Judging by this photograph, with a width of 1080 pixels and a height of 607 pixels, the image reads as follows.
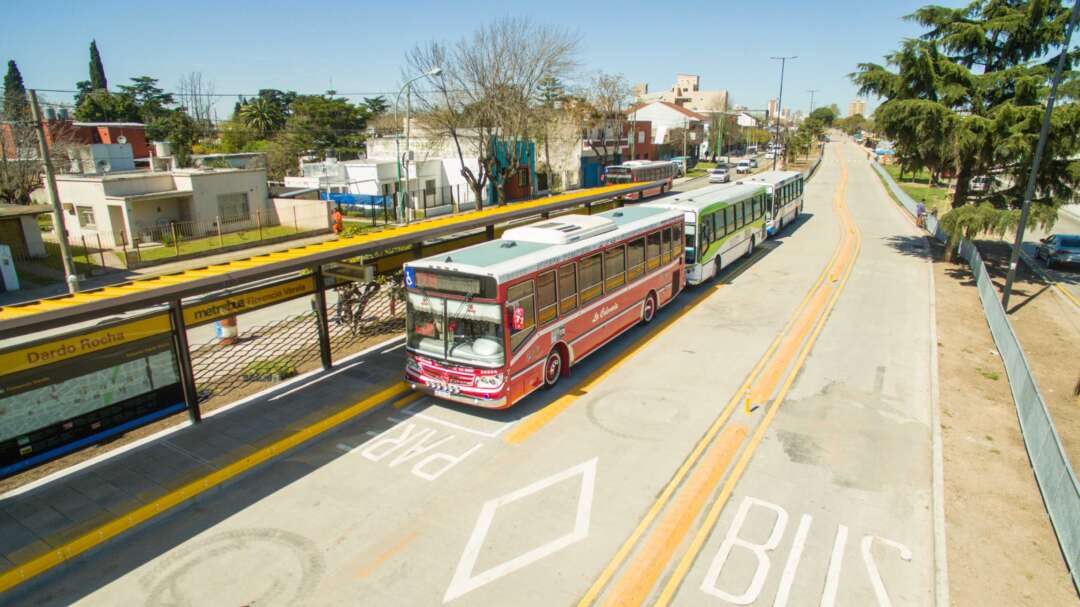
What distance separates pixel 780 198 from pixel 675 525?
26864 mm

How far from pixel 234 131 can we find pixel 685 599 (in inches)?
3042

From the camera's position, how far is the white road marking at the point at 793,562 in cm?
715

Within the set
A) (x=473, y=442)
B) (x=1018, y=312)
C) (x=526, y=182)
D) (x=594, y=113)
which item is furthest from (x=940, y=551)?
(x=594, y=113)

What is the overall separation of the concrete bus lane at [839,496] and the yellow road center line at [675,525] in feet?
1.22

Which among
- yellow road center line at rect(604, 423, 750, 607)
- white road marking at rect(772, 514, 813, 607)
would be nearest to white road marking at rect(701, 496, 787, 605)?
white road marking at rect(772, 514, 813, 607)

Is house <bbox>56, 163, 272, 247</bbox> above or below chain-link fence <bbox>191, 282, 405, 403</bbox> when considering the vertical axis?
above

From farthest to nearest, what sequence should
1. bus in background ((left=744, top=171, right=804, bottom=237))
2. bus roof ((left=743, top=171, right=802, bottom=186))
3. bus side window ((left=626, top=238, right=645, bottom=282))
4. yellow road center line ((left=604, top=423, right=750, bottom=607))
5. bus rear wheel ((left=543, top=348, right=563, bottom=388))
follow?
bus roof ((left=743, top=171, right=802, bottom=186)) < bus in background ((left=744, top=171, right=804, bottom=237)) < bus side window ((left=626, top=238, right=645, bottom=282)) < bus rear wheel ((left=543, top=348, right=563, bottom=388)) < yellow road center line ((left=604, top=423, right=750, bottom=607))

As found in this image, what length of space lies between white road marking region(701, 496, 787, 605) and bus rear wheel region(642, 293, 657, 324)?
8436 millimetres

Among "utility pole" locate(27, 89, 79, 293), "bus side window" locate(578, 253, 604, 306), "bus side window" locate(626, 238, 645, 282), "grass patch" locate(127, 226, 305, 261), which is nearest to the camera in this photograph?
"bus side window" locate(578, 253, 604, 306)

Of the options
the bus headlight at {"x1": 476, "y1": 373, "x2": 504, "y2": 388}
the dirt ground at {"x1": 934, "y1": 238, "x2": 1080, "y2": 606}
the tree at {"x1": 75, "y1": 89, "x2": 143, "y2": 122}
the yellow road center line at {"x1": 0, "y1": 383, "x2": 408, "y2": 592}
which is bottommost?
the dirt ground at {"x1": 934, "y1": 238, "x2": 1080, "y2": 606}

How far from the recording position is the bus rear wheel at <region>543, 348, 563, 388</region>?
12586 mm

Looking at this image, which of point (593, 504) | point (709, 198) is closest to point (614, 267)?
point (593, 504)

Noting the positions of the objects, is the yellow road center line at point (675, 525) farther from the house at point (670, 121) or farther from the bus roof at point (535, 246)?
the house at point (670, 121)

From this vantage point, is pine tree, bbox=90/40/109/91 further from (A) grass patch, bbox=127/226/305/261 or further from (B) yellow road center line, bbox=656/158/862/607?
(B) yellow road center line, bbox=656/158/862/607
